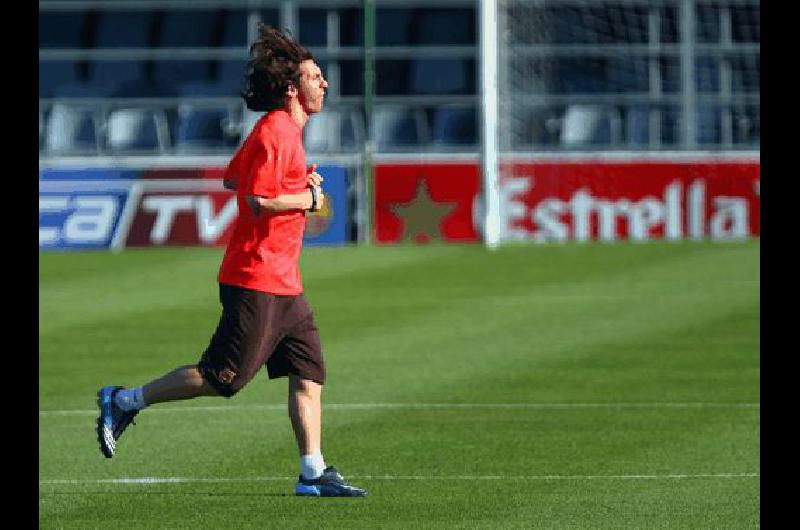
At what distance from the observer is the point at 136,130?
108 feet

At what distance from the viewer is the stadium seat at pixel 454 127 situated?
3269cm

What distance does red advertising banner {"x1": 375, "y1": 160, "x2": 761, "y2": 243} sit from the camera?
28.5 metres

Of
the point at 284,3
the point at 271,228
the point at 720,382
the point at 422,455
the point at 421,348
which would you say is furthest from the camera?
the point at 284,3

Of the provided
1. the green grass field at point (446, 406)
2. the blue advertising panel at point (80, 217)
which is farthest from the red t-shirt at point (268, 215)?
the blue advertising panel at point (80, 217)

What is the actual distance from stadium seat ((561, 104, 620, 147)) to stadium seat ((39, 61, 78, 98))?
23.8ft

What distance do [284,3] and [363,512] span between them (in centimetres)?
2389

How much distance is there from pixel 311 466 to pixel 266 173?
123cm

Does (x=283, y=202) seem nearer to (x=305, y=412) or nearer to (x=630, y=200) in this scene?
(x=305, y=412)

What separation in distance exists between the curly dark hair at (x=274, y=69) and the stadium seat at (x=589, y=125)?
23.3 meters

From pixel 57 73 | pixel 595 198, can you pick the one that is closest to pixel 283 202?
pixel 595 198

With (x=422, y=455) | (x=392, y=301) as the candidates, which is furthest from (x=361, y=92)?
(x=422, y=455)

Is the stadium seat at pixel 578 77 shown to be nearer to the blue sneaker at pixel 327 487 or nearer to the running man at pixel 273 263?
the running man at pixel 273 263
